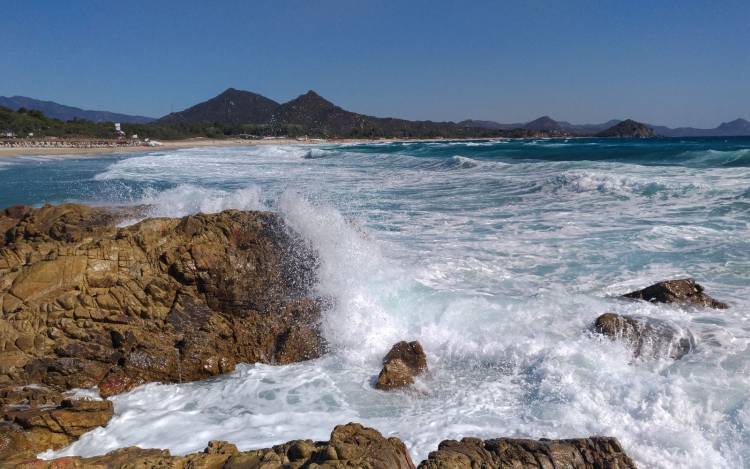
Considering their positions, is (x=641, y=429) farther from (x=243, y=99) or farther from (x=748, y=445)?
(x=243, y=99)

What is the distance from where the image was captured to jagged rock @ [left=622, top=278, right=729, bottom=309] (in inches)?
239

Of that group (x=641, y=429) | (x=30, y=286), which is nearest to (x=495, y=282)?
(x=641, y=429)

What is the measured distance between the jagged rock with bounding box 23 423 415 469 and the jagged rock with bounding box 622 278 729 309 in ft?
14.8

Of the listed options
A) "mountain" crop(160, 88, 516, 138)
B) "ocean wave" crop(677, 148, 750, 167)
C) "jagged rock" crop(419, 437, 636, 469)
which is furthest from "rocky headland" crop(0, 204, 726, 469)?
"mountain" crop(160, 88, 516, 138)

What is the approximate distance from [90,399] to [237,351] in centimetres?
141

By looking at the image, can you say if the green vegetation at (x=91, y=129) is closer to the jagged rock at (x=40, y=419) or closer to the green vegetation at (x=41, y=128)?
the green vegetation at (x=41, y=128)

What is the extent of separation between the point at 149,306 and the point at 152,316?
12 cm

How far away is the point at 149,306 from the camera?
17.9ft

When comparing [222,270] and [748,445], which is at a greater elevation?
[222,270]

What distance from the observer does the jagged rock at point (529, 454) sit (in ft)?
9.70

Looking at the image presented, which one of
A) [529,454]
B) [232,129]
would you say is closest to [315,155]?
[529,454]

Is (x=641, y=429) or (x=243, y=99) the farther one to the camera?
(x=243, y=99)

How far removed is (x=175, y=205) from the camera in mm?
10586

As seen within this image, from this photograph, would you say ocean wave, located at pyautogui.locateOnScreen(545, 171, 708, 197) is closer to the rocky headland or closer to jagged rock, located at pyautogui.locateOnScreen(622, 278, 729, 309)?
jagged rock, located at pyautogui.locateOnScreen(622, 278, 729, 309)
